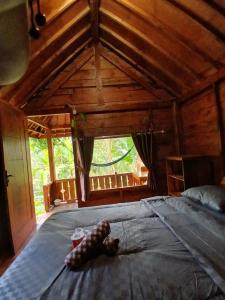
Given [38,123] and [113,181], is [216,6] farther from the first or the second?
[38,123]

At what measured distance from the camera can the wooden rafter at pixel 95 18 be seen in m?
2.59

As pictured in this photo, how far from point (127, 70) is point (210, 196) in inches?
107

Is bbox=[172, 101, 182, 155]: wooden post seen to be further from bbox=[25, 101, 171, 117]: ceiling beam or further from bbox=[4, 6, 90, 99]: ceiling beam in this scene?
bbox=[4, 6, 90, 99]: ceiling beam

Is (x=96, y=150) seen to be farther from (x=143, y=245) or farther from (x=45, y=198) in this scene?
(x=143, y=245)

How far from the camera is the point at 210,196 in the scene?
2145mm

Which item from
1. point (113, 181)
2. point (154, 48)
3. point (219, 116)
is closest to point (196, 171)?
point (219, 116)

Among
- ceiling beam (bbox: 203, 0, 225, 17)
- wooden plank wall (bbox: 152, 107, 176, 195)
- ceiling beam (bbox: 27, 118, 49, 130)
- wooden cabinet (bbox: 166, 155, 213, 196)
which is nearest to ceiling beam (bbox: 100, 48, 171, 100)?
wooden plank wall (bbox: 152, 107, 176, 195)

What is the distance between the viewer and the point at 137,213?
2.09 meters

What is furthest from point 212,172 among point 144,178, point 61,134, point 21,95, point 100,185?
point 61,134

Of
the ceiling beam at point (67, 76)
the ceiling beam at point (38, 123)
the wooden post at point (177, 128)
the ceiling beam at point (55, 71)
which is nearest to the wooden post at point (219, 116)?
the wooden post at point (177, 128)

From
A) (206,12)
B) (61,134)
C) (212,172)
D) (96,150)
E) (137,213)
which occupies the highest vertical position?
(206,12)

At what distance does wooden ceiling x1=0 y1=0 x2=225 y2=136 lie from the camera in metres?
2.36

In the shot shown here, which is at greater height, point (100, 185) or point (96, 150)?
point (96, 150)

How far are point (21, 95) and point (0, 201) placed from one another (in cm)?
157
